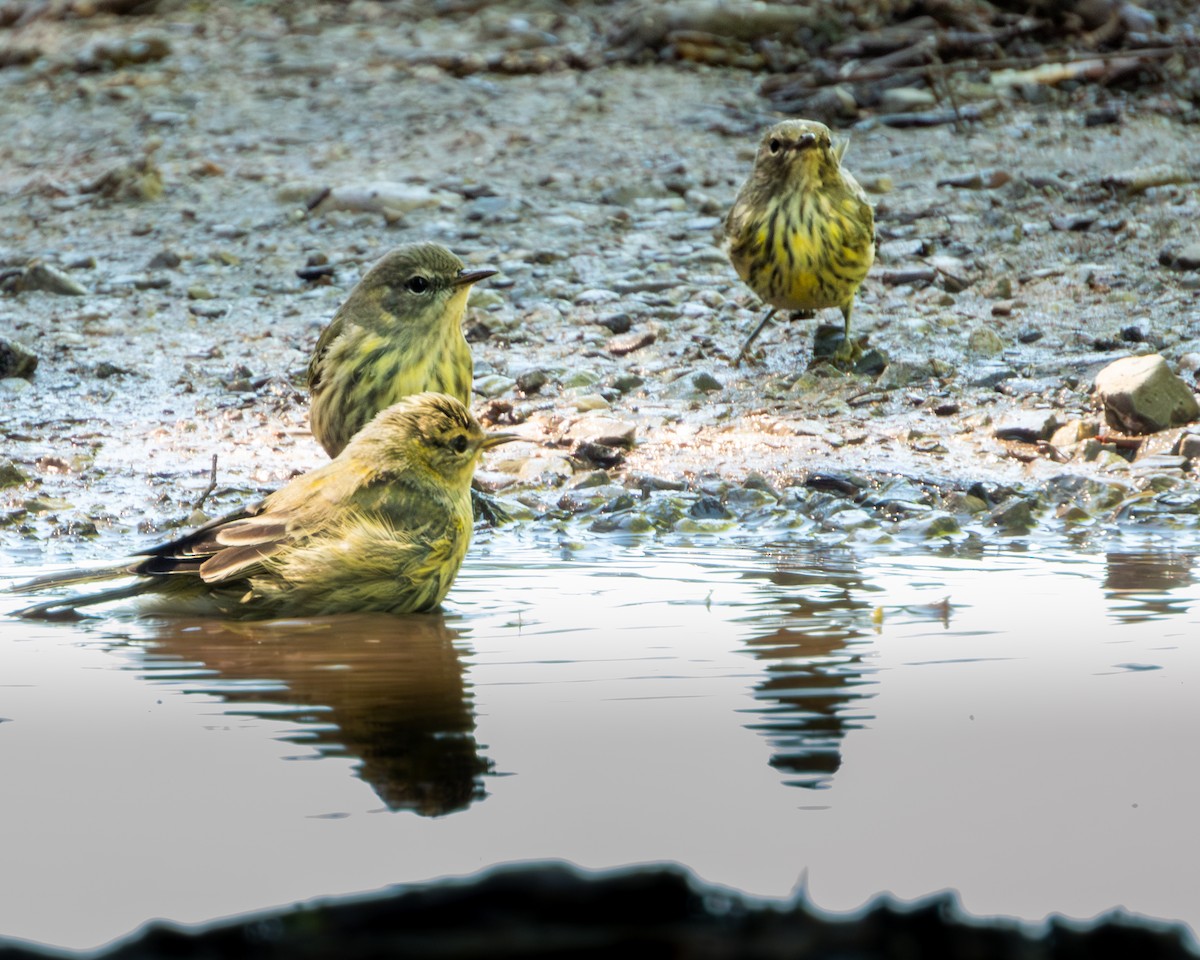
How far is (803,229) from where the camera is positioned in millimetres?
8086

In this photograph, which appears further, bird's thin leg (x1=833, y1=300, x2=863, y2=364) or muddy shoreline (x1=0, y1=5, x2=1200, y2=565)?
bird's thin leg (x1=833, y1=300, x2=863, y2=364)

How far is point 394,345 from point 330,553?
1.57 metres

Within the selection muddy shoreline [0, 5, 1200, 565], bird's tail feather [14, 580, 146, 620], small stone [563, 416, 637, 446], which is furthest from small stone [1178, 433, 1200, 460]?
bird's tail feather [14, 580, 146, 620]

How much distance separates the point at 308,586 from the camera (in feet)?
16.5

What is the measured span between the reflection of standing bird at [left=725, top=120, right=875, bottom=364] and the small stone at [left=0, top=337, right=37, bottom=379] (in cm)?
346

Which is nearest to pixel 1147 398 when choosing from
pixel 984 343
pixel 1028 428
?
pixel 1028 428

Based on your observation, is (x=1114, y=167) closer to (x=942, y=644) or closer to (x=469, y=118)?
(x=469, y=118)

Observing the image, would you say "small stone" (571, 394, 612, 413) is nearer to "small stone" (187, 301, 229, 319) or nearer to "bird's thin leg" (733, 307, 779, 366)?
"bird's thin leg" (733, 307, 779, 366)

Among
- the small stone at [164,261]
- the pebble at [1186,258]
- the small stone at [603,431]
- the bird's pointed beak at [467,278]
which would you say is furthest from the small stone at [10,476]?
the pebble at [1186,258]

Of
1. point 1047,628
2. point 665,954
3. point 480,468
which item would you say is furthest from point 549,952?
point 480,468

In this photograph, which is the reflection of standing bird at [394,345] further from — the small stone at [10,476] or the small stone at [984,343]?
the small stone at [984,343]

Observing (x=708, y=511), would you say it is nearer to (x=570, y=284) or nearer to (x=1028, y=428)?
(x=1028, y=428)

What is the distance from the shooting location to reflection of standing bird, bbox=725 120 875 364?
810 centimetres

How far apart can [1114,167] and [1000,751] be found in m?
8.01
